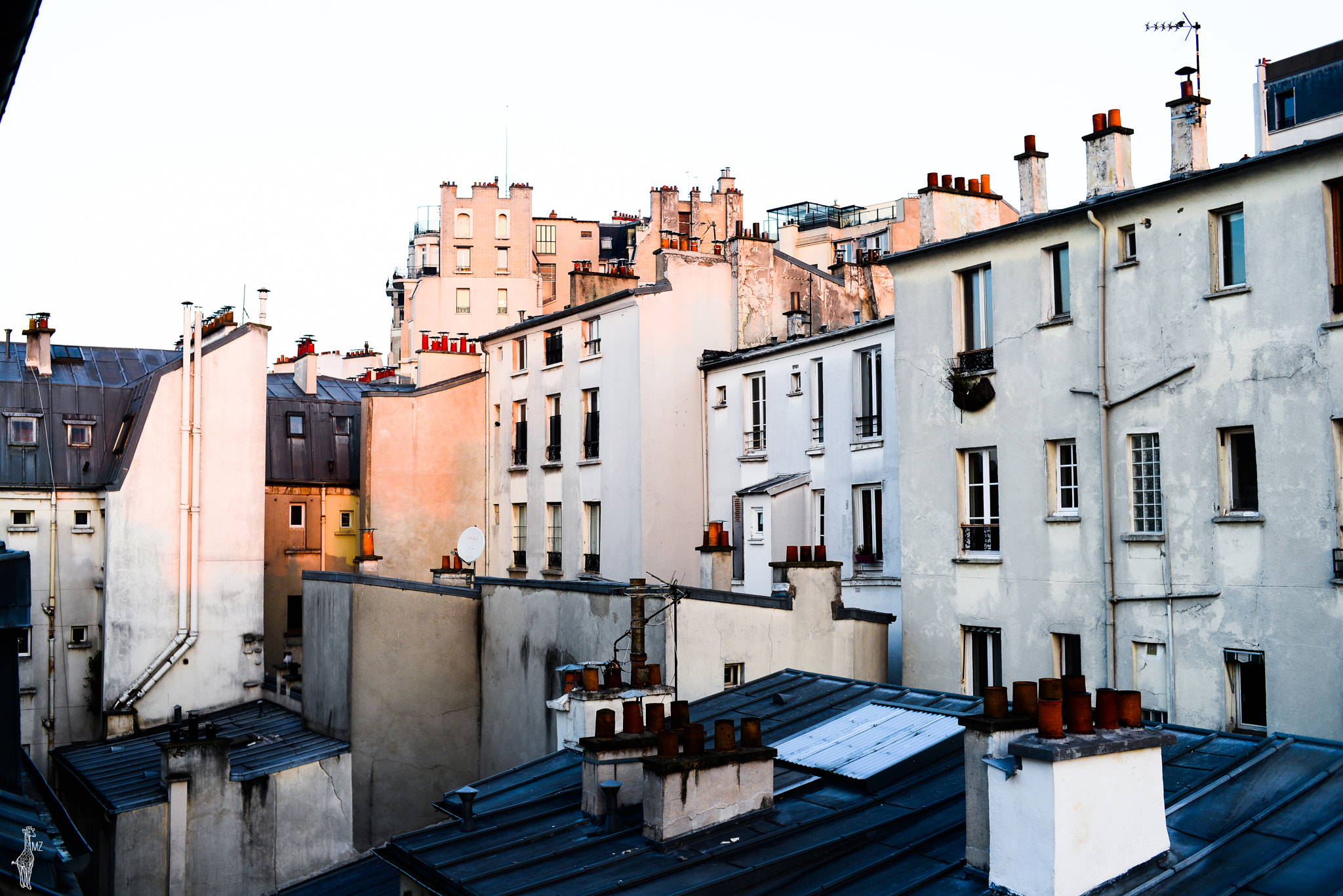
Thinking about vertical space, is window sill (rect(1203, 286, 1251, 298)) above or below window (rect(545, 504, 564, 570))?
above

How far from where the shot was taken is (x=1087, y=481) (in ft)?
68.6

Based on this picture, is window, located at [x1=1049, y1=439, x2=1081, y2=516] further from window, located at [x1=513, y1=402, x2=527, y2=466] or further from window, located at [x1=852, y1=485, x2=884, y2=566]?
window, located at [x1=513, y1=402, x2=527, y2=466]

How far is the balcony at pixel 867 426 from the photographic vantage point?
1103 inches

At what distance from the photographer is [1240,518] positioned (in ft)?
60.9

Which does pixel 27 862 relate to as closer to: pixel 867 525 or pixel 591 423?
pixel 867 525

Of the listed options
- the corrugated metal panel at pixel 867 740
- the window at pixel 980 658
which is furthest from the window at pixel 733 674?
the corrugated metal panel at pixel 867 740

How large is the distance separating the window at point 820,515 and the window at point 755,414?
3.22 metres

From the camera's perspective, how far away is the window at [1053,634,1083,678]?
2131 centimetres

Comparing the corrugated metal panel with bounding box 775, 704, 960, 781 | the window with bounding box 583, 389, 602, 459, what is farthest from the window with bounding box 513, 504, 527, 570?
the corrugated metal panel with bounding box 775, 704, 960, 781

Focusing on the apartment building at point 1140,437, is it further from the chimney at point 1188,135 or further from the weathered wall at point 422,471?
the weathered wall at point 422,471

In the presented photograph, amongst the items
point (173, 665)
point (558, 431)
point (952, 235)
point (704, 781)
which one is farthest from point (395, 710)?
point (704, 781)

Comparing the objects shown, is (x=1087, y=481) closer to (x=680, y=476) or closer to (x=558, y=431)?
(x=680, y=476)

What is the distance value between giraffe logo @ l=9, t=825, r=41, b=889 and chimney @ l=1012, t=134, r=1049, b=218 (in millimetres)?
19071

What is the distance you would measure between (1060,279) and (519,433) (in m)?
22.7
